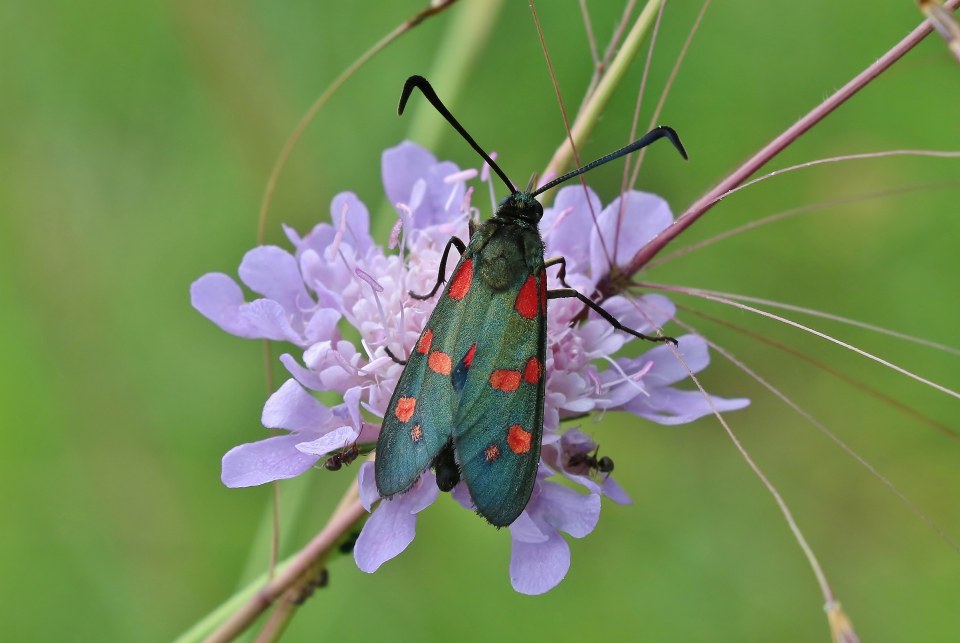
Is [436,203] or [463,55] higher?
[463,55]

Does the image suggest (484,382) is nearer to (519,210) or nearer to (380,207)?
(519,210)

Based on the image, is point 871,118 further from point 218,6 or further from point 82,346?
point 82,346

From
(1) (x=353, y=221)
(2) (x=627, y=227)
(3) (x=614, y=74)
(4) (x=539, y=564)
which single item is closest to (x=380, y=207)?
(1) (x=353, y=221)

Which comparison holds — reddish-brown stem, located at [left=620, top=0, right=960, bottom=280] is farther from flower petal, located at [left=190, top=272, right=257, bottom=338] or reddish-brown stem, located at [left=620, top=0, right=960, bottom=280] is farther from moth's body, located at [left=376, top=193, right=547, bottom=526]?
flower petal, located at [left=190, top=272, right=257, bottom=338]

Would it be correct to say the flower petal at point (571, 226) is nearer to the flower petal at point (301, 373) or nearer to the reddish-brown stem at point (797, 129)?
the reddish-brown stem at point (797, 129)

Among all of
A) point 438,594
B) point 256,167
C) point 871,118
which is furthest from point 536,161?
point 438,594

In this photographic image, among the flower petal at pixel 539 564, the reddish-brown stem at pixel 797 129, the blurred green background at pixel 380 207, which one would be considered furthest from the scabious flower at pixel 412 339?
the blurred green background at pixel 380 207

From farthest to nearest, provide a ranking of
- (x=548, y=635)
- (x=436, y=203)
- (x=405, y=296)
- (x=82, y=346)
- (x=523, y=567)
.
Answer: (x=82, y=346)
(x=548, y=635)
(x=436, y=203)
(x=405, y=296)
(x=523, y=567)
